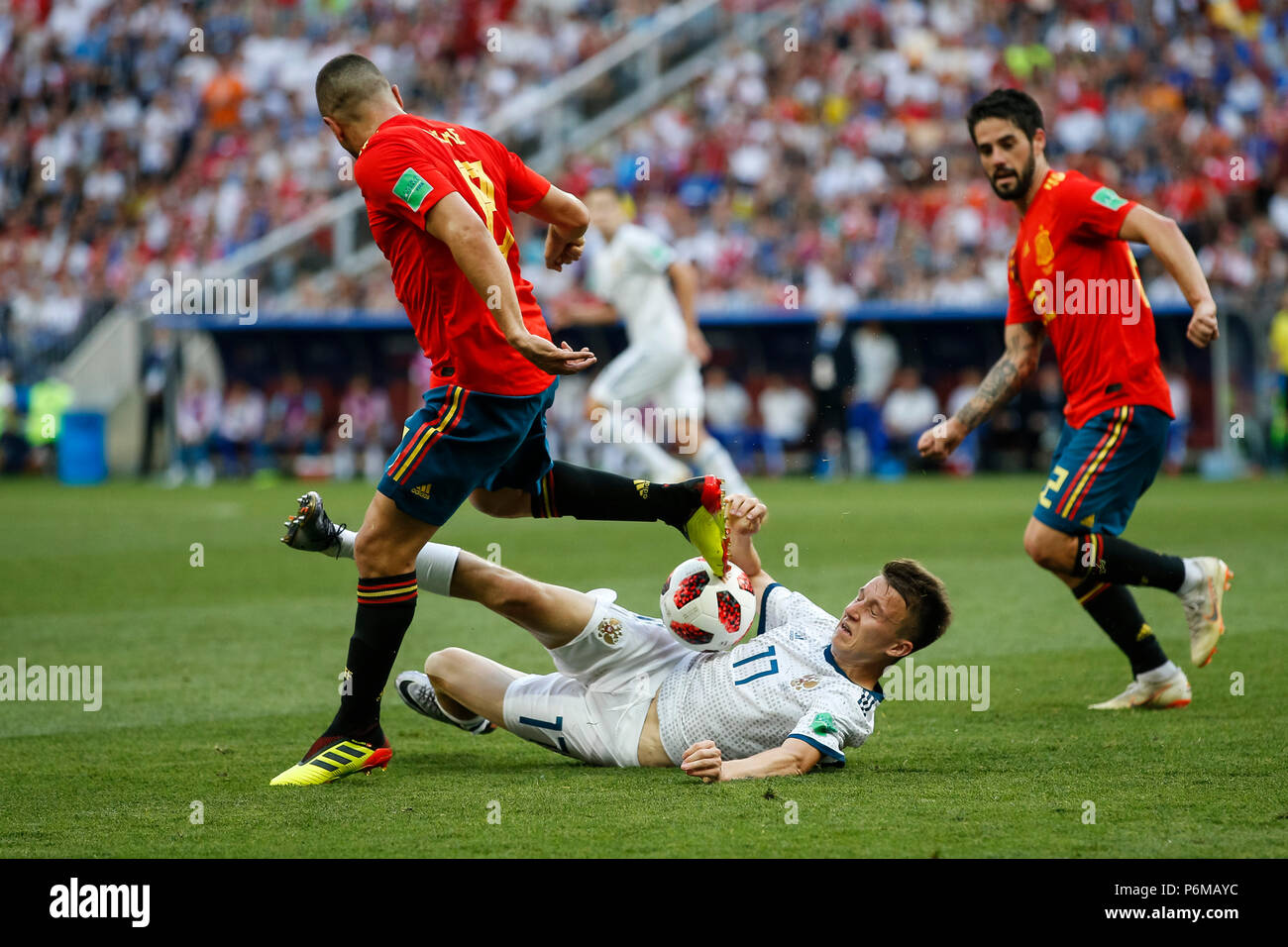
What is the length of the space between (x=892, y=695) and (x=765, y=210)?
17.3 m

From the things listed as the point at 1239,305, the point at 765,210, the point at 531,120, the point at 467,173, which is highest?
the point at 531,120

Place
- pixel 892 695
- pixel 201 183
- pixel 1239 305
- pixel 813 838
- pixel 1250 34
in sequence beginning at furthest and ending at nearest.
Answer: pixel 201 183, pixel 1250 34, pixel 1239 305, pixel 892 695, pixel 813 838

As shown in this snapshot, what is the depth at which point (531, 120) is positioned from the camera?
24719 millimetres

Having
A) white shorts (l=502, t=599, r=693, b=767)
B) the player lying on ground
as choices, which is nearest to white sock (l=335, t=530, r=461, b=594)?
the player lying on ground

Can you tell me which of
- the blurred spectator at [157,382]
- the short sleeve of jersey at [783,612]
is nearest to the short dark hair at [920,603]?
the short sleeve of jersey at [783,612]

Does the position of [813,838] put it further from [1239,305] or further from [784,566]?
[1239,305]

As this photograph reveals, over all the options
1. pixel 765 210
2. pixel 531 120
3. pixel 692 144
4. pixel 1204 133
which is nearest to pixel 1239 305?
pixel 1204 133

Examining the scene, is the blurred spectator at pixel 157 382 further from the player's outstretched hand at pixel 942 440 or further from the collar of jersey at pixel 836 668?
the collar of jersey at pixel 836 668

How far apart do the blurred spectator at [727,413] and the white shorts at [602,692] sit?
17133 millimetres

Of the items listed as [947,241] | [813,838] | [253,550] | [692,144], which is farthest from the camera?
[692,144]

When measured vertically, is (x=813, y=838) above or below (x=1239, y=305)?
below

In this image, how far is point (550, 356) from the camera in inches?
183

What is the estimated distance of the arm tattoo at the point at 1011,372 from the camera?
639 cm

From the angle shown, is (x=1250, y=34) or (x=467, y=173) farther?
(x=1250, y=34)
